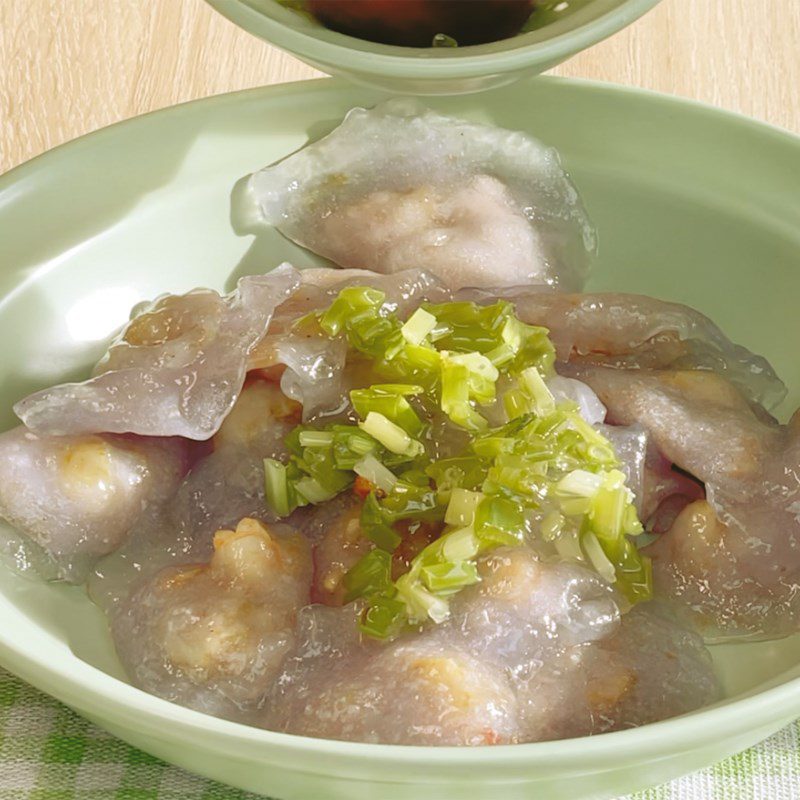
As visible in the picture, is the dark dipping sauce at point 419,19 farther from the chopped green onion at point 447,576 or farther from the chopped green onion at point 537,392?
the chopped green onion at point 447,576

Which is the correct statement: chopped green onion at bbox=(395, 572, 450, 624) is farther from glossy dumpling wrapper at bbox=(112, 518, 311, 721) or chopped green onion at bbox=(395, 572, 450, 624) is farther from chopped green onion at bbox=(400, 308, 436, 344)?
chopped green onion at bbox=(400, 308, 436, 344)

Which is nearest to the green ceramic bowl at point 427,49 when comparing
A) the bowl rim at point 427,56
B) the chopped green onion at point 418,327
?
the bowl rim at point 427,56

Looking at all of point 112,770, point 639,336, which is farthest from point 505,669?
point 639,336

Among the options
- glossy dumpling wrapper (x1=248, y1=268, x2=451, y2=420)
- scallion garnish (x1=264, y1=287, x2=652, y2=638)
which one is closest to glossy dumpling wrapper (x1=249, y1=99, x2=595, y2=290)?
glossy dumpling wrapper (x1=248, y1=268, x2=451, y2=420)

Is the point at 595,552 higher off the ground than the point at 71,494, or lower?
higher

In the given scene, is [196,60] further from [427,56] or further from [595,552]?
[595,552]

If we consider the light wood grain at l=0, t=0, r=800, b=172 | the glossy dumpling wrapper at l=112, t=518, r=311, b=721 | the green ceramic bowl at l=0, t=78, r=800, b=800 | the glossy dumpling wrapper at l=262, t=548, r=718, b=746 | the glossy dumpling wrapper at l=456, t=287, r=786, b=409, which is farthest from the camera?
the light wood grain at l=0, t=0, r=800, b=172
